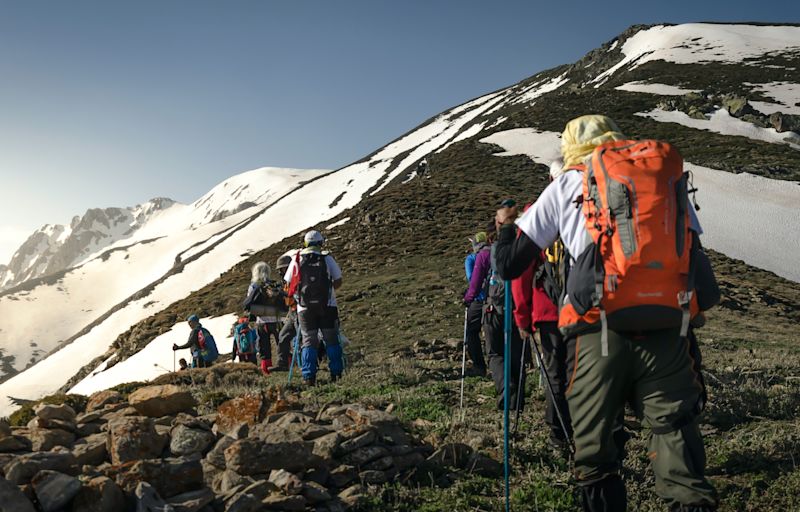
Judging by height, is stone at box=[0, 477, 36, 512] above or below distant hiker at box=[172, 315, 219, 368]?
above

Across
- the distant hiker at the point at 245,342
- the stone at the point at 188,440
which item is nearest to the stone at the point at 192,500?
A: the stone at the point at 188,440

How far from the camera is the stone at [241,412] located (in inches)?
227

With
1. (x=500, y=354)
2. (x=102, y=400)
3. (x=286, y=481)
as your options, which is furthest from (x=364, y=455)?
(x=102, y=400)

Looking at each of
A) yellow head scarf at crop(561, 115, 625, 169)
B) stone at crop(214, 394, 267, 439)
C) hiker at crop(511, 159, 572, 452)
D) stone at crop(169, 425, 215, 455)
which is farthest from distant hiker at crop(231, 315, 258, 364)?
yellow head scarf at crop(561, 115, 625, 169)

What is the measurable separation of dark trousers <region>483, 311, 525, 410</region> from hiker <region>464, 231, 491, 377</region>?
0.92 meters

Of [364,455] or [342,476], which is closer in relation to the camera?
[342,476]

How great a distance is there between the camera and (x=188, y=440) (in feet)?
16.6

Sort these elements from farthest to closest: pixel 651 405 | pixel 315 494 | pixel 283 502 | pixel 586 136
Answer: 1. pixel 315 494
2. pixel 283 502
3. pixel 586 136
4. pixel 651 405

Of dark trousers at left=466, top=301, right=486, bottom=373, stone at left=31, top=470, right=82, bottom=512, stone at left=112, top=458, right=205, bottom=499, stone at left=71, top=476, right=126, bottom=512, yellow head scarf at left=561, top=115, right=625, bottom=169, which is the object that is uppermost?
yellow head scarf at left=561, top=115, right=625, bottom=169

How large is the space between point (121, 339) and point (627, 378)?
31.9m

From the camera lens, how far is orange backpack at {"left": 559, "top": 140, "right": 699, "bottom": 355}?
9.70ft

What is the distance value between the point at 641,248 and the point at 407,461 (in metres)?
3.00

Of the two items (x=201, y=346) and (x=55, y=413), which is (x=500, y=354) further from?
(x=201, y=346)

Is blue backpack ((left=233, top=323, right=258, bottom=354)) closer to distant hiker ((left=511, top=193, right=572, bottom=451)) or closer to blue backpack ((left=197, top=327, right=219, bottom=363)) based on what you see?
blue backpack ((left=197, top=327, right=219, bottom=363))
